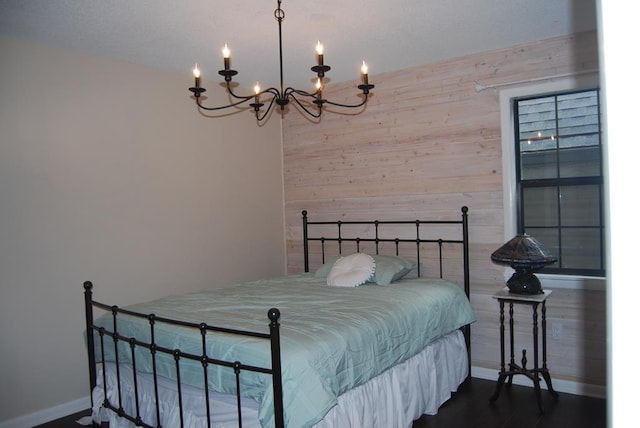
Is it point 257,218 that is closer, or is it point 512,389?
point 512,389

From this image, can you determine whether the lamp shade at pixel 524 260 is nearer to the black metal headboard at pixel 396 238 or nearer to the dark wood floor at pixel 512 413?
the black metal headboard at pixel 396 238

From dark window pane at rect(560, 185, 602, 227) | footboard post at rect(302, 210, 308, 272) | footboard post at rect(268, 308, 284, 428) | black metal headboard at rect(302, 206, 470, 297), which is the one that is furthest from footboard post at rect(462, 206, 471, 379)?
footboard post at rect(268, 308, 284, 428)

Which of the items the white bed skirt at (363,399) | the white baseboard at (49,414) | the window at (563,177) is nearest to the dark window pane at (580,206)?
the window at (563,177)

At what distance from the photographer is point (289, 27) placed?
9.41 feet

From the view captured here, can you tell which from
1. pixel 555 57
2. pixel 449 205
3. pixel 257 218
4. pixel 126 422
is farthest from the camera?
pixel 257 218

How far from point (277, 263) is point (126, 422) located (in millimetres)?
2340

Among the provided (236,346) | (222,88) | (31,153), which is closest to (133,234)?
(31,153)

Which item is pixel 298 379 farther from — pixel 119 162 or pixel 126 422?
pixel 119 162

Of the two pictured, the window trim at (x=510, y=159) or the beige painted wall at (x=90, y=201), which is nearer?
the beige painted wall at (x=90, y=201)

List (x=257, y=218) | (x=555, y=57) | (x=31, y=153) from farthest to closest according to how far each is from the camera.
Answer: (x=257, y=218)
(x=555, y=57)
(x=31, y=153)

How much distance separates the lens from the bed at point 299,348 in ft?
6.27

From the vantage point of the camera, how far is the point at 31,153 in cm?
293

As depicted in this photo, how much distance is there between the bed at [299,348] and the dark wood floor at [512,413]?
0.36 ft

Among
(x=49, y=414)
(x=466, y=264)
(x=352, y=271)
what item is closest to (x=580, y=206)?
(x=466, y=264)
